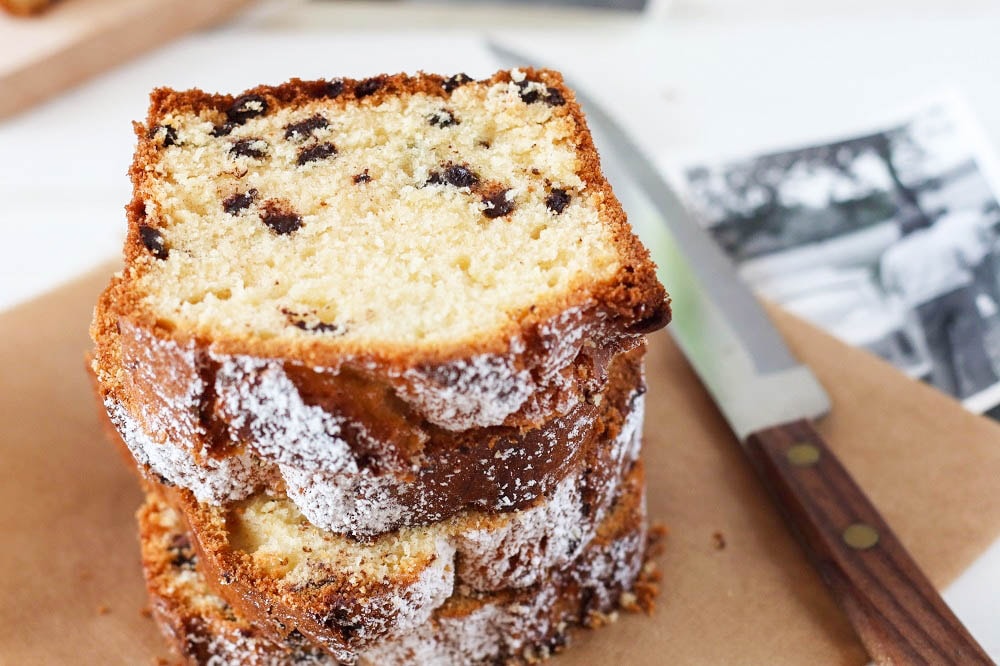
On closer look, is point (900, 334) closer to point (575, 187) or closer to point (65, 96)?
point (575, 187)

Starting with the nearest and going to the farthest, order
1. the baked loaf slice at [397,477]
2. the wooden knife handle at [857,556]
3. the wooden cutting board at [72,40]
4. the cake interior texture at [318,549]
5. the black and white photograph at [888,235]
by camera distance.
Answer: the baked loaf slice at [397,477]
the cake interior texture at [318,549]
the wooden knife handle at [857,556]
the black and white photograph at [888,235]
the wooden cutting board at [72,40]

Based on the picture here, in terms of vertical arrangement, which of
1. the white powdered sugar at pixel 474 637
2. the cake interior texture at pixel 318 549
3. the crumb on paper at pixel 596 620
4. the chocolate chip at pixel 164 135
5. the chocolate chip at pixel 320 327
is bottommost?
the crumb on paper at pixel 596 620

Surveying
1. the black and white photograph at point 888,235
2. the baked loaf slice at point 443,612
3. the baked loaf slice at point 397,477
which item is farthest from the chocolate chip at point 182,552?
the black and white photograph at point 888,235

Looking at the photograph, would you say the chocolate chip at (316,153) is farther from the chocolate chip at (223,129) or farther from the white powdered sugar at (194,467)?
the white powdered sugar at (194,467)

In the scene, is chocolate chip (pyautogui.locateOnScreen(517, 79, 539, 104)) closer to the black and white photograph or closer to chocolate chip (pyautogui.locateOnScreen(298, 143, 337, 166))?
chocolate chip (pyautogui.locateOnScreen(298, 143, 337, 166))

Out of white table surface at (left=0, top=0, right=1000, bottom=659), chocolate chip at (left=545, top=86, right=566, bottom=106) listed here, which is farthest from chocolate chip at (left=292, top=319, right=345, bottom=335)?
white table surface at (left=0, top=0, right=1000, bottom=659)

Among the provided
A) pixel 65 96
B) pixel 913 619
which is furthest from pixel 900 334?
pixel 65 96
